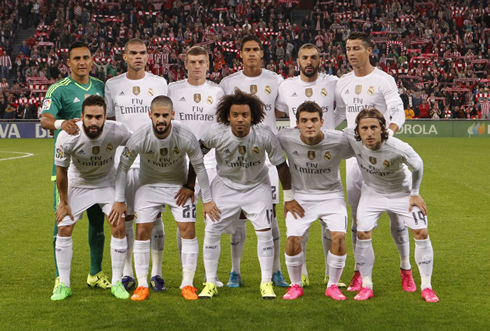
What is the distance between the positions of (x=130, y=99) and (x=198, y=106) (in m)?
0.73

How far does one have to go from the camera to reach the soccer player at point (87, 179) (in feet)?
20.0

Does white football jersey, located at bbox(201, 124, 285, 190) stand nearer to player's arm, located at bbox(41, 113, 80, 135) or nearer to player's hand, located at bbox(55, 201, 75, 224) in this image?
player's arm, located at bbox(41, 113, 80, 135)

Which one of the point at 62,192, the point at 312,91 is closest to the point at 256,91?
the point at 312,91

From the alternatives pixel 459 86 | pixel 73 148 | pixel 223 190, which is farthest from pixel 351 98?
pixel 459 86

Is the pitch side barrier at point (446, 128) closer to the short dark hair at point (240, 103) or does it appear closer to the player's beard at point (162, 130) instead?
the short dark hair at point (240, 103)

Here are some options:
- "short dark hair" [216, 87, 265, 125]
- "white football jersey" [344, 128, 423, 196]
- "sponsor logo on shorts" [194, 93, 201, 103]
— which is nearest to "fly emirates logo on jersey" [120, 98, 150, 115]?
"sponsor logo on shorts" [194, 93, 201, 103]

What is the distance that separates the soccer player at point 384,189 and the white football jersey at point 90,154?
223 centimetres

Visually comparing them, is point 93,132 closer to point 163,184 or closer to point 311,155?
point 163,184

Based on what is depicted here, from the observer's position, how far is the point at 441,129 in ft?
87.9

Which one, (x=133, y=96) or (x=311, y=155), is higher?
(x=133, y=96)

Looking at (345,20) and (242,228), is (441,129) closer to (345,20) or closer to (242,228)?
(345,20)

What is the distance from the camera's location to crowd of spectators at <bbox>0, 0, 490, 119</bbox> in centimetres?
2892

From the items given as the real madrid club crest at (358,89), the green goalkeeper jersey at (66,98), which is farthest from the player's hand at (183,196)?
the real madrid club crest at (358,89)

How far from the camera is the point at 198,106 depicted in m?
7.17
